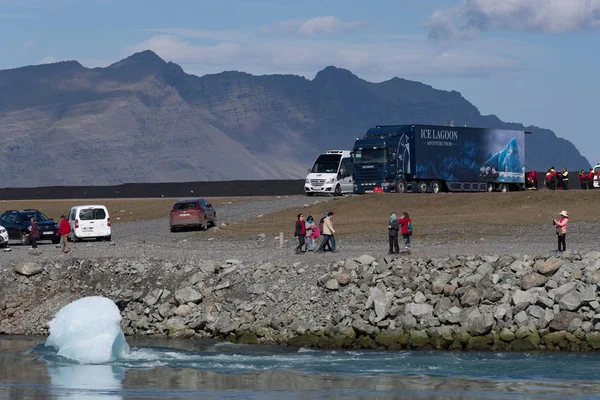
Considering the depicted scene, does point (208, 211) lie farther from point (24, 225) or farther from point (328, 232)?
point (328, 232)

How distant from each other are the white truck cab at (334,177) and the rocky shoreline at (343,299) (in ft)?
94.0

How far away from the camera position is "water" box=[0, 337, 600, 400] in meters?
24.9

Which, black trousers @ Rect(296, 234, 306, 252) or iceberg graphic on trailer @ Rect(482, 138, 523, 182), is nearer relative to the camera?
black trousers @ Rect(296, 234, 306, 252)

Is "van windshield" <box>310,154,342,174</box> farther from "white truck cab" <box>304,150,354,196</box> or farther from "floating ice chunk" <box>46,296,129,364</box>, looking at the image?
"floating ice chunk" <box>46,296,129,364</box>

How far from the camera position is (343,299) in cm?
3291

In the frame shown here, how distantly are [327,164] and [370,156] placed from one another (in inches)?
251

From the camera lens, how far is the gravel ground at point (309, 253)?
127 ft

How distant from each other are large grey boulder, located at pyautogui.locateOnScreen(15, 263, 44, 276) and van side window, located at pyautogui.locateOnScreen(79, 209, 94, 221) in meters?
12.0

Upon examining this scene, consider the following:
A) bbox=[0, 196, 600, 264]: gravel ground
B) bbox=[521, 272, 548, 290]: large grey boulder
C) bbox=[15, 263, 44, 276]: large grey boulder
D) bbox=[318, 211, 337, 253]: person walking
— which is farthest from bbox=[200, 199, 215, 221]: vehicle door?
bbox=[521, 272, 548, 290]: large grey boulder

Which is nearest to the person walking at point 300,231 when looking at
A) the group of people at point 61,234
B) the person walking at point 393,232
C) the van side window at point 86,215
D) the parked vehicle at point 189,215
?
the person walking at point 393,232

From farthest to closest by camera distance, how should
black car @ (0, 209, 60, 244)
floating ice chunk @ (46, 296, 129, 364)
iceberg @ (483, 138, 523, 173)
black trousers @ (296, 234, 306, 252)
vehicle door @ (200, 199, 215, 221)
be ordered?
1. iceberg @ (483, 138, 523, 173)
2. vehicle door @ (200, 199, 215, 221)
3. black car @ (0, 209, 60, 244)
4. black trousers @ (296, 234, 306, 252)
5. floating ice chunk @ (46, 296, 129, 364)

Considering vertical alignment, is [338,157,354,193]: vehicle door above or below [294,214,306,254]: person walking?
above

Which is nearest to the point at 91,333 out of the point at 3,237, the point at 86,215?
the point at 3,237

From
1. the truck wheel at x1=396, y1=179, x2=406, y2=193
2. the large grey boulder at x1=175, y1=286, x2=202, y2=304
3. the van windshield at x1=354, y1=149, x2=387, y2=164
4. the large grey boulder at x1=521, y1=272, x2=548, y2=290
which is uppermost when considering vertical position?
the van windshield at x1=354, y1=149, x2=387, y2=164
